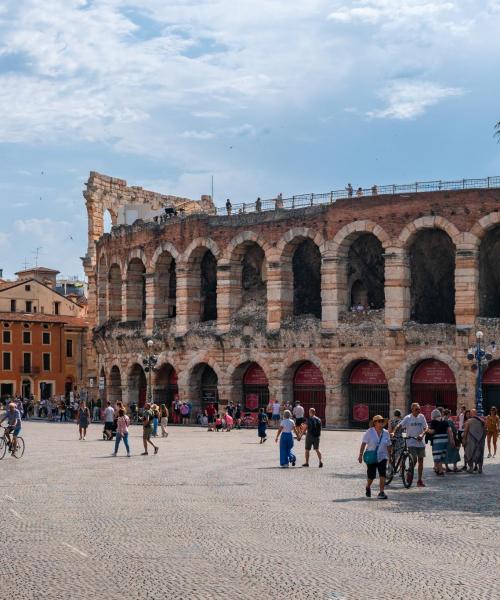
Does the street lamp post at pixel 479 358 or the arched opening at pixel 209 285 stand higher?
the arched opening at pixel 209 285

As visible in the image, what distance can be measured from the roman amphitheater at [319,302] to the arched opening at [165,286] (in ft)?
0.26

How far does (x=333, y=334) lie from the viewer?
45562 mm

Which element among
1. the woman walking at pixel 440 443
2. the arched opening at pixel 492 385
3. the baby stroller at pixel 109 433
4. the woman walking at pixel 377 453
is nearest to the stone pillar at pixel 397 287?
the arched opening at pixel 492 385

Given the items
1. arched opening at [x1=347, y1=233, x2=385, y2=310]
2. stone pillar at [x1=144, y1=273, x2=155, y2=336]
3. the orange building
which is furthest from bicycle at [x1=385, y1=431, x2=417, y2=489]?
the orange building

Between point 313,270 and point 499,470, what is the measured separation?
26.8 metres

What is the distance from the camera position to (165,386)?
5394 centimetres

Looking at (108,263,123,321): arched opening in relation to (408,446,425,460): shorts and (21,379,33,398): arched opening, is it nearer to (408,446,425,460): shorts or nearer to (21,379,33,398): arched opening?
(21,379,33,398): arched opening

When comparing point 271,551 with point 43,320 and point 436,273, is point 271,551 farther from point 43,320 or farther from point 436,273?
point 43,320

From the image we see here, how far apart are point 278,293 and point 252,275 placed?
13.1 feet

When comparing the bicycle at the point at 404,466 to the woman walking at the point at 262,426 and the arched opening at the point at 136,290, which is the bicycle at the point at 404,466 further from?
the arched opening at the point at 136,290

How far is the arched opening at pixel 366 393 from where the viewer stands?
45.1m

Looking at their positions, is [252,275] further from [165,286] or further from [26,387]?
[26,387]

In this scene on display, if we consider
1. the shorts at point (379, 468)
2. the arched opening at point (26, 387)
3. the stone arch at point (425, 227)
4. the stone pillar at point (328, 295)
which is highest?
the stone arch at point (425, 227)

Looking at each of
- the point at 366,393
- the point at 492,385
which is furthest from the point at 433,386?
the point at 366,393
